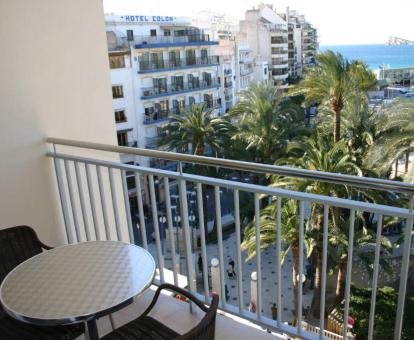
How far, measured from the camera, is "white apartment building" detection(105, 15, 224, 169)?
27156 mm

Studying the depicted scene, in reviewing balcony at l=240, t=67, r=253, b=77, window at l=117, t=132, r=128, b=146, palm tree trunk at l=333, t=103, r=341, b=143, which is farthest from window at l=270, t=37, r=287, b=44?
palm tree trunk at l=333, t=103, r=341, b=143

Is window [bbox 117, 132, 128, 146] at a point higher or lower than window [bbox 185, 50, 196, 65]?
lower

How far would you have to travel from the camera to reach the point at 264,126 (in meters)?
16.7

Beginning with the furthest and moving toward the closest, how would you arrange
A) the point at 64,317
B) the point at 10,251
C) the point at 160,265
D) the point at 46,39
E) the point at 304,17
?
the point at 304,17
the point at 46,39
the point at 160,265
the point at 10,251
the point at 64,317

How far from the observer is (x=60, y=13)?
301cm

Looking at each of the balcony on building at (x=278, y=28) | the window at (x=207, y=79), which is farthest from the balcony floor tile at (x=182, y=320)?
the balcony on building at (x=278, y=28)

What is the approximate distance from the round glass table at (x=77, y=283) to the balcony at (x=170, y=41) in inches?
1121

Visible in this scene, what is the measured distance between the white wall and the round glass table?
1.09 meters

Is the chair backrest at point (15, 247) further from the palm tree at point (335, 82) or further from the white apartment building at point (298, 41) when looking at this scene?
the white apartment building at point (298, 41)

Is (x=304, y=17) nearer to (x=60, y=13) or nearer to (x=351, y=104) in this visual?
(x=351, y=104)

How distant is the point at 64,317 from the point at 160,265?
1.19 m

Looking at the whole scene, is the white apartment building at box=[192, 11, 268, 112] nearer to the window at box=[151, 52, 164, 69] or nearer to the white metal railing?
the window at box=[151, 52, 164, 69]

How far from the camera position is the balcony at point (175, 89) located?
28250 mm

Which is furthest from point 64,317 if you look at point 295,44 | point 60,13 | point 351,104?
point 295,44
